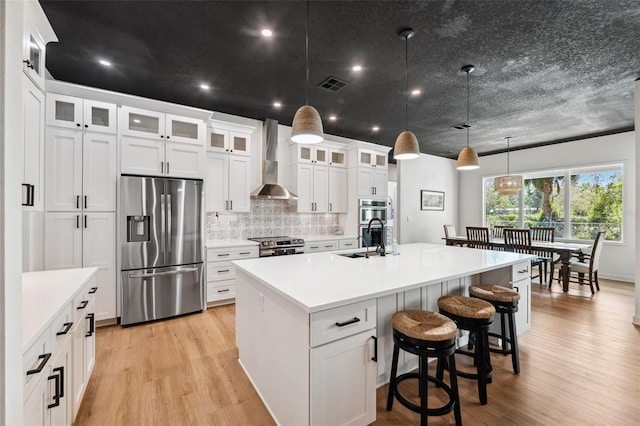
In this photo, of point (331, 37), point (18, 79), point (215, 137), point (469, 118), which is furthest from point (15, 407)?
point (469, 118)

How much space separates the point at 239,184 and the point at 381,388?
3430mm

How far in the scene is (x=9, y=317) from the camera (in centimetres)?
58

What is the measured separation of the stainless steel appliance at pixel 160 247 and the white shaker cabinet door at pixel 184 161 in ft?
0.43

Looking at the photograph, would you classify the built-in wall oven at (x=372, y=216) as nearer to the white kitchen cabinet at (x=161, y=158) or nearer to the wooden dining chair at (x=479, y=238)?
the wooden dining chair at (x=479, y=238)

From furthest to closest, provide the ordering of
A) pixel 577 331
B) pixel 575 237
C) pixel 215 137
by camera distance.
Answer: pixel 575 237 < pixel 215 137 < pixel 577 331

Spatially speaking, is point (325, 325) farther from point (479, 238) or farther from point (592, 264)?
point (592, 264)

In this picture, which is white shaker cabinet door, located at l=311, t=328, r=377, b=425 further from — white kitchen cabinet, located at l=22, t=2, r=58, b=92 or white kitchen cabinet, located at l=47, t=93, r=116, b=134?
white kitchen cabinet, located at l=47, t=93, r=116, b=134

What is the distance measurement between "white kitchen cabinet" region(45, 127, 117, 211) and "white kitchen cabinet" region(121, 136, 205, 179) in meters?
0.16

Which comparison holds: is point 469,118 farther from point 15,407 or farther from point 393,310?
point 15,407

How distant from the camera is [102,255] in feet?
10.6

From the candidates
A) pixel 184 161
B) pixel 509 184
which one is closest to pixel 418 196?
pixel 509 184

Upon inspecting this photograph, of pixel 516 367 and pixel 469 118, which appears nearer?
pixel 516 367

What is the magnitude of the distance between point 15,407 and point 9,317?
0.20m

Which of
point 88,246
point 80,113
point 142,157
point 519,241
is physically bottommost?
point 519,241
